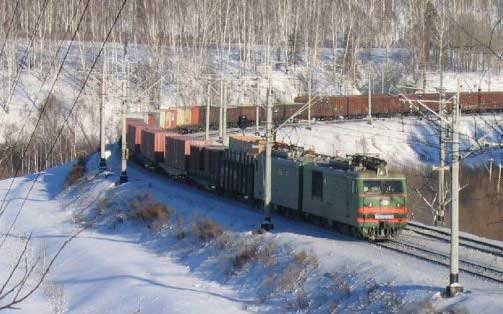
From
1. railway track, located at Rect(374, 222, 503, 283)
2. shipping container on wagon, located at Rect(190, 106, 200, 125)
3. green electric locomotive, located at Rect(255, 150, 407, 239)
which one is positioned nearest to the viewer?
railway track, located at Rect(374, 222, 503, 283)

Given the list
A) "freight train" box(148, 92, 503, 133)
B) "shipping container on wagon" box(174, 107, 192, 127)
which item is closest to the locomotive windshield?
"freight train" box(148, 92, 503, 133)

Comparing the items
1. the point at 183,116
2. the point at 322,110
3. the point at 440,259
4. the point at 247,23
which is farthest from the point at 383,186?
the point at 247,23

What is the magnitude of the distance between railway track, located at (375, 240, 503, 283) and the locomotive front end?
0.49 m

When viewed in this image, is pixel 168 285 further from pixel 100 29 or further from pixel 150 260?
pixel 100 29

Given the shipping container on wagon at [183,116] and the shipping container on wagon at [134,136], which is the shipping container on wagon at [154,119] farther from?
the shipping container on wagon at [134,136]

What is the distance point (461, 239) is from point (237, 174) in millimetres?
11922

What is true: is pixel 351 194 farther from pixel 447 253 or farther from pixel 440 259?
pixel 440 259

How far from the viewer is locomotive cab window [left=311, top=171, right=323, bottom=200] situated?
1169 inches

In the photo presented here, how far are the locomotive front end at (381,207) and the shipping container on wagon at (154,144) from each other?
80.3 feet

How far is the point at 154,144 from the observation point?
169 feet

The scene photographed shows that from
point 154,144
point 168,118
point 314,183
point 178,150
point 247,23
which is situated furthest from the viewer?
point 247,23

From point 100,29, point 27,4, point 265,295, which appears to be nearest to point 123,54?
point 100,29

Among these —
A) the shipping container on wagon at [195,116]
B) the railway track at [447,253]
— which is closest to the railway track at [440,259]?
the railway track at [447,253]

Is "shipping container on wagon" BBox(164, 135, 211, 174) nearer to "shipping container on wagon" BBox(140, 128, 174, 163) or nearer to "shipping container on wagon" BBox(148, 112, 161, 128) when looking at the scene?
"shipping container on wagon" BBox(140, 128, 174, 163)
